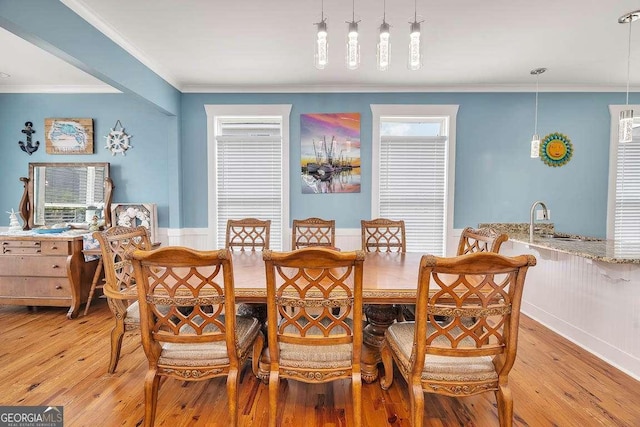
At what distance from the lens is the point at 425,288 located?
4.27 ft

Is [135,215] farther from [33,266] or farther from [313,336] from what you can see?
[313,336]

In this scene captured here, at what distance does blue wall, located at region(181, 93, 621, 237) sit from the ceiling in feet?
0.47

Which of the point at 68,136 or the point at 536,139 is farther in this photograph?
the point at 68,136

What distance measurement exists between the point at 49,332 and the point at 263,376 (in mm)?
2266

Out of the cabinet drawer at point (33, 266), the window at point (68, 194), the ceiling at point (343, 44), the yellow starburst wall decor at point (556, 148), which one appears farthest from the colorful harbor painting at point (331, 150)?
the cabinet drawer at point (33, 266)

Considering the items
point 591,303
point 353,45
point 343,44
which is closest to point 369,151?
point 343,44

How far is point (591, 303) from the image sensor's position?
2514 mm

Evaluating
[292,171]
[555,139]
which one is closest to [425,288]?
[292,171]

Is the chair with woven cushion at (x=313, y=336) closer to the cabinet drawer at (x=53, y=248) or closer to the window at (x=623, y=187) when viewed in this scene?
the cabinet drawer at (x=53, y=248)

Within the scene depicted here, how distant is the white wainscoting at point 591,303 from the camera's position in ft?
7.23

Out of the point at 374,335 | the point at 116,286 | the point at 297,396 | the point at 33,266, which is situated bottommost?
the point at 297,396

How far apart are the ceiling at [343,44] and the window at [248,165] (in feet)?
1.13

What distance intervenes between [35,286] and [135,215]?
1.15 m

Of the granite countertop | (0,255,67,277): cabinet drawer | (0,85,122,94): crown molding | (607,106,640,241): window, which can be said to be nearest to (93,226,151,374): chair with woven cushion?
(0,255,67,277): cabinet drawer
